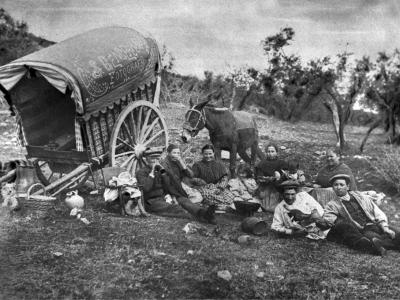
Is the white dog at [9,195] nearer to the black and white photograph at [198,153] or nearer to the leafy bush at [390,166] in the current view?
the black and white photograph at [198,153]

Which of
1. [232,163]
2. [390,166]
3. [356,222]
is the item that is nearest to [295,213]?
[356,222]

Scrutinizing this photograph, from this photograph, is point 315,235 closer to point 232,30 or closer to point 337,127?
point 337,127

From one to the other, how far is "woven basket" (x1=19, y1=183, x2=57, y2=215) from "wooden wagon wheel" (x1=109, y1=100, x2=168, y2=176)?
2.80ft

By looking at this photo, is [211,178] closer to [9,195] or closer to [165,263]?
[165,263]

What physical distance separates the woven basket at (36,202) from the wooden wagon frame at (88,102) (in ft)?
0.59

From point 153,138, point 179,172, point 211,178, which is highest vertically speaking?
point 153,138

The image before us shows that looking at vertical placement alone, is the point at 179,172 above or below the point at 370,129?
below

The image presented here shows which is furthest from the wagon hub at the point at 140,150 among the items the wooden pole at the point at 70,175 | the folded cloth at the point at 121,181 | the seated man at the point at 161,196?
the wooden pole at the point at 70,175

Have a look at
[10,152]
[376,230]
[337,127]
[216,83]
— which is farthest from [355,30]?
[10,152]

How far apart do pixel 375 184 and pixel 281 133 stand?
1413 millimetres

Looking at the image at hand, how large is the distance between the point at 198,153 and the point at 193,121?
51cm

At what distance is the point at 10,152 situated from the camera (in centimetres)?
619

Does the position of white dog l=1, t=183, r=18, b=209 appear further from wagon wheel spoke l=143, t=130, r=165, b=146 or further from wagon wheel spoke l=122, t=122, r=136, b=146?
wagon wheel spoke l=143, t=130, r=165, b=146

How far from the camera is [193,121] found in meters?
5.59
